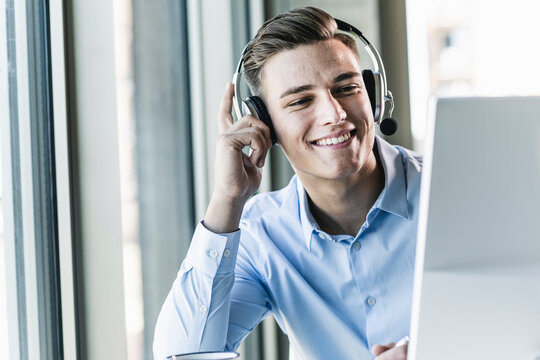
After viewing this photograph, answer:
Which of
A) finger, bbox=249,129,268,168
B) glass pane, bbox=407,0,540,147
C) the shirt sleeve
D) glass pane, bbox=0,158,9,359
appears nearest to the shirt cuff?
the shirt sleeve

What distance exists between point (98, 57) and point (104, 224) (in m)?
0.39

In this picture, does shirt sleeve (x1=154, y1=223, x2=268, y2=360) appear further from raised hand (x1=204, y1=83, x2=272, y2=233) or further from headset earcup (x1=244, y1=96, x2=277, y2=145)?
headset earcup (x1=244, y1=96, x2=277, y2=145)

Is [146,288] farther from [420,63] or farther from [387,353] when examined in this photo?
[420,63]

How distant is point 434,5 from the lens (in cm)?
308

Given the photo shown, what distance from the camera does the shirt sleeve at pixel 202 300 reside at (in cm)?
128

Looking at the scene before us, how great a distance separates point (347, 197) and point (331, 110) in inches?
9.4

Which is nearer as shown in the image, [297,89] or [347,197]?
[297,89]

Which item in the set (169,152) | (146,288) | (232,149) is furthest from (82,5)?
(146,288)

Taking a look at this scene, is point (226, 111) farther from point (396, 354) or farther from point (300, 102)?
point (396, 354)

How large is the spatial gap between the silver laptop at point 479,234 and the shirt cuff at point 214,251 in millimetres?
614

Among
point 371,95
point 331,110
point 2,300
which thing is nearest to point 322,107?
point 331,110

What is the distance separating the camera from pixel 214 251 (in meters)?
1.28

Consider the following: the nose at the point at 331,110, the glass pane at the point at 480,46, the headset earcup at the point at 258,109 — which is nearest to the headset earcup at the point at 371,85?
the nose at the point at 331,110

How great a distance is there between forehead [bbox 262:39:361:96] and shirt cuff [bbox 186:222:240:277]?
365mm
